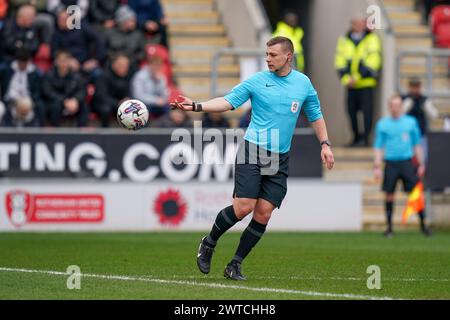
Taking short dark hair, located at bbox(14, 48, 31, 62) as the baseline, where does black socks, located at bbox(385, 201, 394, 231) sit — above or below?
below

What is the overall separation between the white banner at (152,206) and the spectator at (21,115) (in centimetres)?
140

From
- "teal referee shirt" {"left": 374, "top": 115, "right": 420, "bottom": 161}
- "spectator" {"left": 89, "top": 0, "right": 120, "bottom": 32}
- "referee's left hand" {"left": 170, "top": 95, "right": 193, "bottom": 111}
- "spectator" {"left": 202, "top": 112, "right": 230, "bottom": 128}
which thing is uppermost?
"spectator" {"left": 89, "top": 0, "right": 120, "bottom": 32}

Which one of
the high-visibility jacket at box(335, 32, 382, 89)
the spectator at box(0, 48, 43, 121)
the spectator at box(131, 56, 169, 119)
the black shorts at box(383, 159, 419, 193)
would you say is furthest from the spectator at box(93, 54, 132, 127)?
the black shorts at box(383, 159, 419, 193)

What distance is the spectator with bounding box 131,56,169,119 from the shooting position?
23203 millimetres

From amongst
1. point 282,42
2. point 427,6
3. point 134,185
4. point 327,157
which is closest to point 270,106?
point 282,42

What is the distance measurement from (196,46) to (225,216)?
14.7 metres

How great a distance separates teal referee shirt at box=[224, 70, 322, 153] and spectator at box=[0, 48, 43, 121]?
1095 centimetres

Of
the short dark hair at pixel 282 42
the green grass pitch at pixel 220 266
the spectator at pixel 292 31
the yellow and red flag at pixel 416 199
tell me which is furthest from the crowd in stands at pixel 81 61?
the short dark hair at pixel 282 42

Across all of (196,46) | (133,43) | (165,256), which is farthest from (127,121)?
(196,46)

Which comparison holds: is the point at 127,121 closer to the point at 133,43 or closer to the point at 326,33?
the point at 133,43

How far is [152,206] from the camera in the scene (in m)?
21.7

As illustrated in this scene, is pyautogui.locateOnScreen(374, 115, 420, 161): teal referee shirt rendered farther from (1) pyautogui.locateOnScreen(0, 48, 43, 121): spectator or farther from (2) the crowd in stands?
(1) pyautogui.locateOnScreen(0, 48, 43, 121): spectator

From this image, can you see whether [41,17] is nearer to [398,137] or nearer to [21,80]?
[21,80]

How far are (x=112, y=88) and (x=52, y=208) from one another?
2.89 meters
